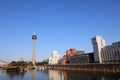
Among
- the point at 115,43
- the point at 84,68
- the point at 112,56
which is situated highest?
the point at 115,43

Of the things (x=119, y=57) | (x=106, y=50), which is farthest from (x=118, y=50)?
(x=106, y=50)

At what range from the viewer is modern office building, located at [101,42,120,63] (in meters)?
174

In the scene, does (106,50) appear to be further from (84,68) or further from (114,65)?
(114,65)

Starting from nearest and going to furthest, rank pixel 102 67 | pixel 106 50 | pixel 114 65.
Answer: pixel 114 65 < pixel 102 67 < pixel 106 50

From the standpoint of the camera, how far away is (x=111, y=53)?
185 meters

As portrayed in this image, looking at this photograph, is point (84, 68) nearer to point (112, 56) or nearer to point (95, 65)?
point (95, 65)

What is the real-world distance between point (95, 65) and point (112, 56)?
910 inches

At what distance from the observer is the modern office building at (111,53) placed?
17448 centimetres

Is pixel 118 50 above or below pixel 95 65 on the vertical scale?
above

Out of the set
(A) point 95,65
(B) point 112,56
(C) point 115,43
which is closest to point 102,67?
(A) point 95,65

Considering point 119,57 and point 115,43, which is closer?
point 119,57

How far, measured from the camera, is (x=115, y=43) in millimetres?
185375

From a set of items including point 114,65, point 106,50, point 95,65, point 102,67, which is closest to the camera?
point 114,65

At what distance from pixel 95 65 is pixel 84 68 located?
77.5 feet
